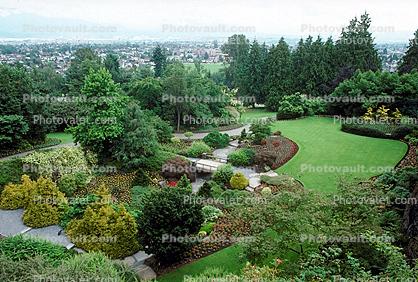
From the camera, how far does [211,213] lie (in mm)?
14133

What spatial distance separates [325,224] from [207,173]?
9.58m

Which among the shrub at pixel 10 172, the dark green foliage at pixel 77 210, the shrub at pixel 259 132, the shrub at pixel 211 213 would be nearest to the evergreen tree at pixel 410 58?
the shrub at pixel 259 132

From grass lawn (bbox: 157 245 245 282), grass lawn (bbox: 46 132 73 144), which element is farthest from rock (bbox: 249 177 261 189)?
grass lawn (bbox: 46 132 73 144)

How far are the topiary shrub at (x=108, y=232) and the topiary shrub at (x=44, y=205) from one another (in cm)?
167

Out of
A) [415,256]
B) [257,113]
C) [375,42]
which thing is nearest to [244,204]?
[415,256]

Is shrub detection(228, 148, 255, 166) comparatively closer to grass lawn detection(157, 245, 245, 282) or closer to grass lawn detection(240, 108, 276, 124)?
grass lawn detection(157, 245, 245, 282)

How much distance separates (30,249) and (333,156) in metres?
15.0

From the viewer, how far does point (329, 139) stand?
77.7 ft

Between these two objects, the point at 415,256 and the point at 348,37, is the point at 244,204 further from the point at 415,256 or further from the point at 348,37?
the point at 348,37

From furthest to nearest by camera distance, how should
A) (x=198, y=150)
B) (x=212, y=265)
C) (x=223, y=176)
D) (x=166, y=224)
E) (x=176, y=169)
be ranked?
(x=198, y=150), (x=176, y=169), (x=223, y=176), (x=212, y=265), (x=166, y=224)

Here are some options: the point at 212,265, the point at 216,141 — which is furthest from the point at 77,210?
the point at 216,141

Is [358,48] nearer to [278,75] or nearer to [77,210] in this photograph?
[278,75]

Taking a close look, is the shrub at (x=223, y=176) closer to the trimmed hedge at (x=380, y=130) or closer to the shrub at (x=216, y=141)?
the shrub at (x=216, y=141)

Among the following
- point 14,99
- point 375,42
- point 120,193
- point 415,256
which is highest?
point 375,42
